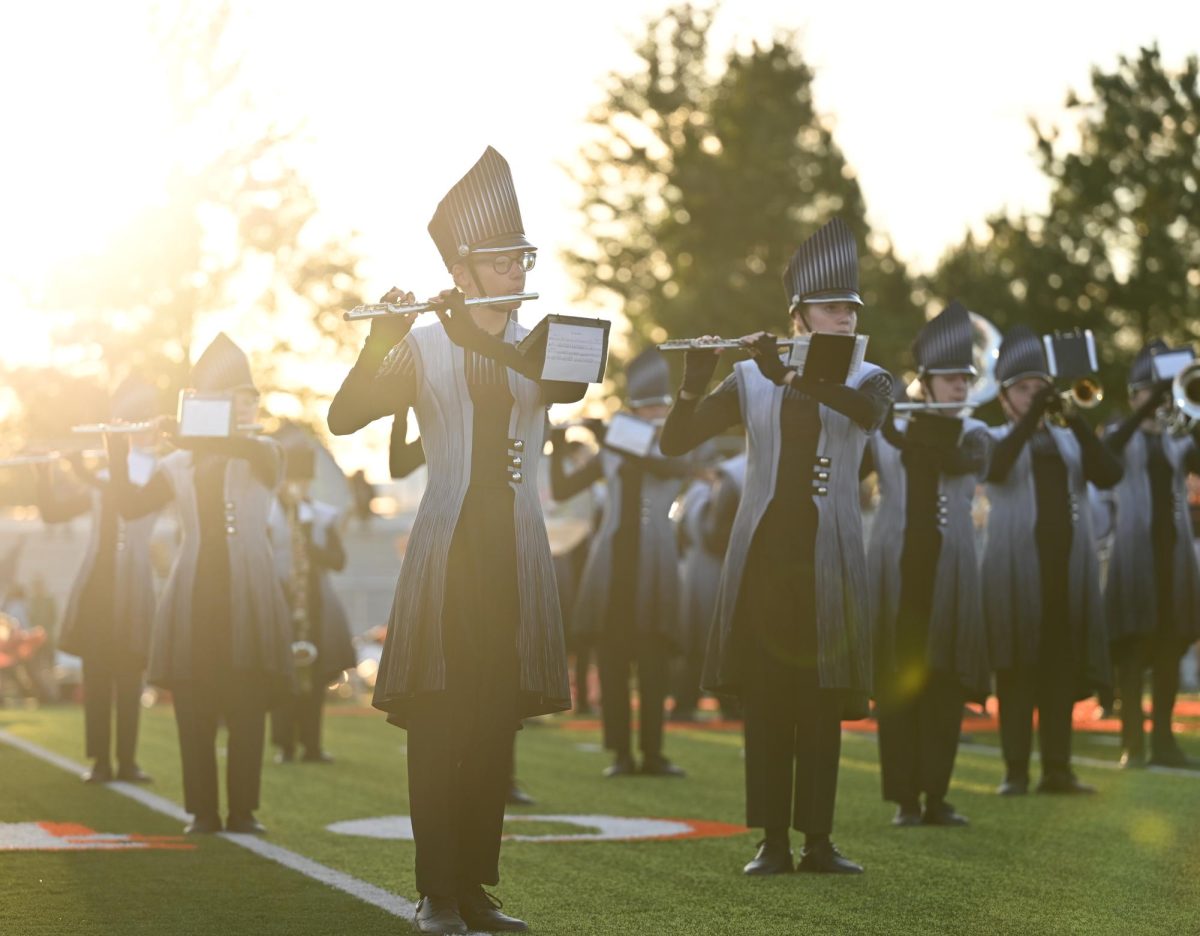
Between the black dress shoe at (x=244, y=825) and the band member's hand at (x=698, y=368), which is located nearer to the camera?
the band member's hand at (x=698, y=368)

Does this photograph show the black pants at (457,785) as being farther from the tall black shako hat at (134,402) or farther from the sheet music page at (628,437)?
the tall black shako hat at (134,402)

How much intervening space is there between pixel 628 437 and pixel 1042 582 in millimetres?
2583

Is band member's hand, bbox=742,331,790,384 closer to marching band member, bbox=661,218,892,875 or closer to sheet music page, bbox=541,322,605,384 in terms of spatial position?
marching band member, bbox=661,218,892,875

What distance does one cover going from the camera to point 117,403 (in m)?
13.3

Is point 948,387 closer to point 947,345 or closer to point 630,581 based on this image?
point 947,345

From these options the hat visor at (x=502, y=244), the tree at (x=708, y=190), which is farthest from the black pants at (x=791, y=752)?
the tree at (x=708, y=190)

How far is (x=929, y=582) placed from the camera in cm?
1038

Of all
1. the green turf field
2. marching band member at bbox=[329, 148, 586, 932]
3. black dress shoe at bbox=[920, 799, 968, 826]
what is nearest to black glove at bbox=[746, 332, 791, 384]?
marching band member at bbox=[329, 148, 586, 932]

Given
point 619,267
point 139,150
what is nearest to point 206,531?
point 139,150

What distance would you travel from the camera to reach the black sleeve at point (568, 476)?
44.4 ft

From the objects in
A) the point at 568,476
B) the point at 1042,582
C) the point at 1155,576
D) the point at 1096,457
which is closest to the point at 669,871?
the point at 1042,582

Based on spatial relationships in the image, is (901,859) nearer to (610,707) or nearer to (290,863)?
(290,863)

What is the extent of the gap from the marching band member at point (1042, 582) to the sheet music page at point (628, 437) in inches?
82.7

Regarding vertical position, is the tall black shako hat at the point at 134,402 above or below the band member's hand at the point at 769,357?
above
